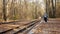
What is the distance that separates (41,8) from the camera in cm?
4700

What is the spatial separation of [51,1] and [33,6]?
38.2ft

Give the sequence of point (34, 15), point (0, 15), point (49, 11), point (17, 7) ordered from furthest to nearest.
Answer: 1. point (34, 15)
2. point (49, 11)
3. point (17, 7)
4. point (0, 15)

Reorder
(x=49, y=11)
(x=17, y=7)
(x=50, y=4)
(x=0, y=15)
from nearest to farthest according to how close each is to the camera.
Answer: (x=0, y=15) → (x=17, y=7) → (x=49, y=11) → (x=50, y=4)

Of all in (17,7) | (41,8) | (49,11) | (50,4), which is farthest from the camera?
(41,8)

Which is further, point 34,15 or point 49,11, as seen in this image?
point 34,15

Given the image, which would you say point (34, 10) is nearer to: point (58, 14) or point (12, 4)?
point (58, 14)

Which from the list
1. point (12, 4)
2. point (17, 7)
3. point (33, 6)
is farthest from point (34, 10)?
point (12, 4)

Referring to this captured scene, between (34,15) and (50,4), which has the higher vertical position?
(50,4)

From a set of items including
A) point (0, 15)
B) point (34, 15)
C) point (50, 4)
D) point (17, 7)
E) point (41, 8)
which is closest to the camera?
point (0, 15)

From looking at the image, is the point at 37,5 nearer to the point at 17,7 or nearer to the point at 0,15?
the point at 17,7

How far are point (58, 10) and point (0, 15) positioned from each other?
45.8 ft

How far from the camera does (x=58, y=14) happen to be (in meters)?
33.8

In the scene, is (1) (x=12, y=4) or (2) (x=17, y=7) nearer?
(1) (x=12, y=4)

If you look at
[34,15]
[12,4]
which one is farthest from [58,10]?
[12,4]
